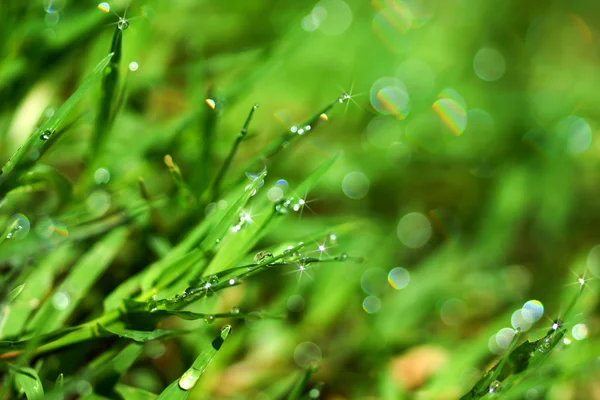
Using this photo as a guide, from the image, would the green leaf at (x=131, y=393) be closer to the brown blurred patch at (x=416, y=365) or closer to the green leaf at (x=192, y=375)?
the green leaf at (x=192, y=375)

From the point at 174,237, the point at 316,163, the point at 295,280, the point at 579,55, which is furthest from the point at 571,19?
the point at 174,237

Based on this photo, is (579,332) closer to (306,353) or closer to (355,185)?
(306,353)

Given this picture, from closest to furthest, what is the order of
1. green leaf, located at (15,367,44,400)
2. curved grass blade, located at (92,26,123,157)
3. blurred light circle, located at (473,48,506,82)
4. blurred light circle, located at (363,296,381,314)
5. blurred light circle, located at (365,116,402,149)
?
1. green leaf, located at (15,367,44,400)
2. curved grass blade, located at (92,26,123,157)
3. blurred light circle, located at (363,296,381,314)
4. blurred light circle, located at (365,116,402,149)
5. blurred light circle, located at (473,48,506,82)

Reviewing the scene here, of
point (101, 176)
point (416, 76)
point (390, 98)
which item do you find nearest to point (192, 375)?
point (101, 176)

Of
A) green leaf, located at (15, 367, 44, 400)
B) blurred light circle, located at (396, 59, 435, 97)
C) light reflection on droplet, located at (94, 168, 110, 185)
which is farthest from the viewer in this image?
blurred light circle, located at (396, 59, 435, 97)

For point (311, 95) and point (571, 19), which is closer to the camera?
point (311, 95)

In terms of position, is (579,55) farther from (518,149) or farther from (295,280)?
(295,280)

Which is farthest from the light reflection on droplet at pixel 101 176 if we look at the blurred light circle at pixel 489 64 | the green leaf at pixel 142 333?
the blurred light circle at pixel 489 64

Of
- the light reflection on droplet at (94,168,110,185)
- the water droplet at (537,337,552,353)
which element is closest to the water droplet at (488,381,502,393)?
the water droplet at (537,337,552,353)

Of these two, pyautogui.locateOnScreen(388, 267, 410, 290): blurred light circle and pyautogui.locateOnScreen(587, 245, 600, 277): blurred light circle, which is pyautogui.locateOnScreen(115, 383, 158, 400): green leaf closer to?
pyautogui.locateOnScreen(388, 267, 410, 290): blurred light circle
